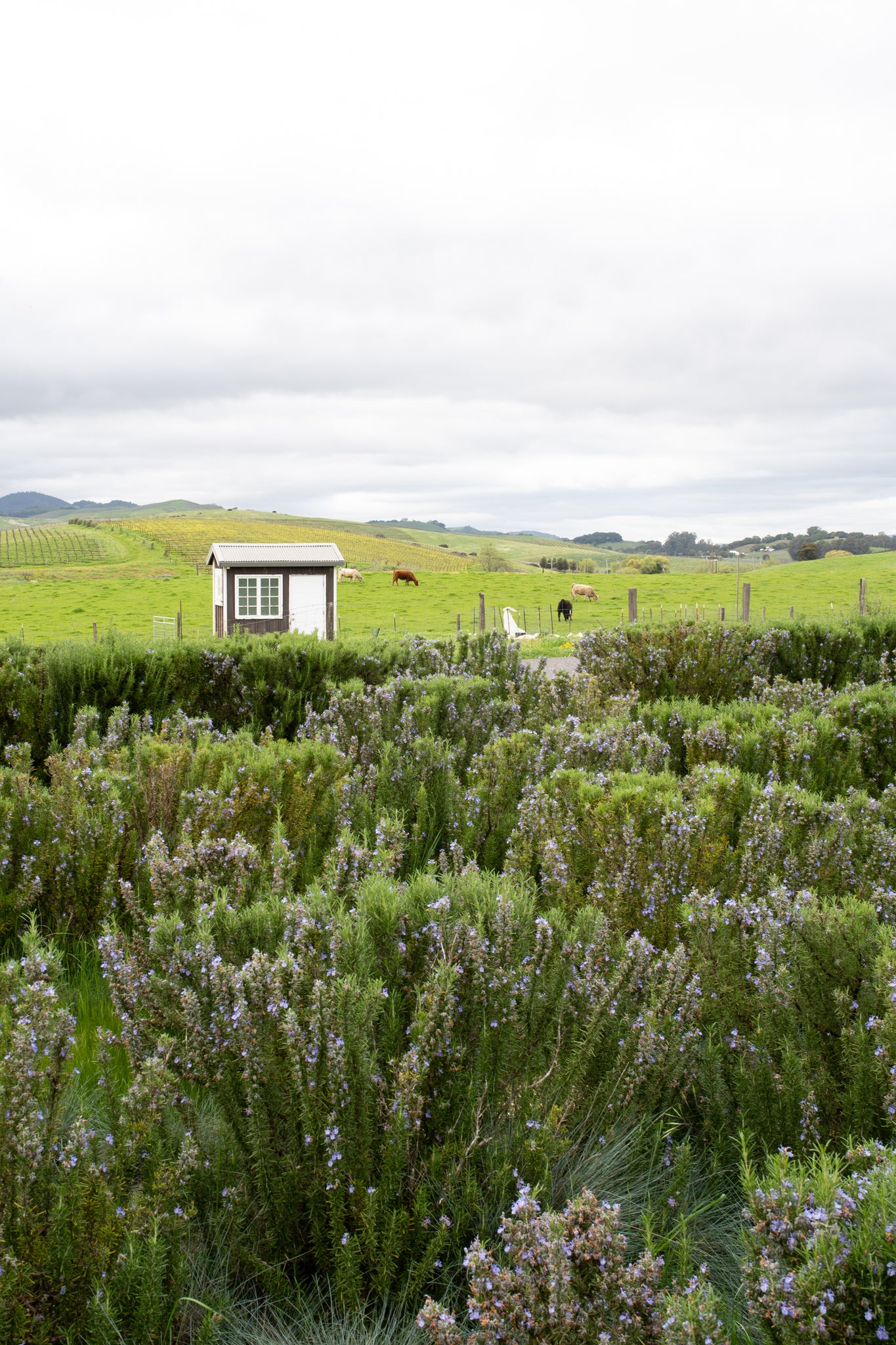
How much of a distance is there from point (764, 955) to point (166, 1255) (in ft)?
6.23

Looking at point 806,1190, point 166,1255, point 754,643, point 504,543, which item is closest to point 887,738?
point 754,643

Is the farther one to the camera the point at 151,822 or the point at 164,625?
the point at 164,625

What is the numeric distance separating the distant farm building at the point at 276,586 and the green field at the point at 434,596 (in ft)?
27.3

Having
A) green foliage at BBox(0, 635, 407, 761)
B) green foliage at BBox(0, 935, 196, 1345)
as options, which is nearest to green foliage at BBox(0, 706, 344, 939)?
green foliage at BBox(0, 935, 196, 1345)

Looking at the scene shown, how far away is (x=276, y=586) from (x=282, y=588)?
18 centimetres

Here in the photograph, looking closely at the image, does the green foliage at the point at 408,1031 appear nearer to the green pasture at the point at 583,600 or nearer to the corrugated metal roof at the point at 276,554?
the corrugated metal roof at the point at 276,554

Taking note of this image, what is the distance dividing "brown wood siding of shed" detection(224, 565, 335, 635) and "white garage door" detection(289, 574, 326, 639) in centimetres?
10

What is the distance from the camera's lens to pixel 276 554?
78.4 feet

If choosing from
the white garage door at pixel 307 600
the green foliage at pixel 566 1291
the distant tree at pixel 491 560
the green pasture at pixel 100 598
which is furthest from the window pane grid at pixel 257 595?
the distant tree at pixel 491 560

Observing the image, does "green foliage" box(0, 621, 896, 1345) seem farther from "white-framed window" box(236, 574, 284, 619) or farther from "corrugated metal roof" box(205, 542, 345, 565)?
"white-framed window" box(236, 574, 284, 619)

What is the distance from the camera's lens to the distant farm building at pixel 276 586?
934 inches

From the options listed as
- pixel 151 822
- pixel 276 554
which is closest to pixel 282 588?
pixel 276 554

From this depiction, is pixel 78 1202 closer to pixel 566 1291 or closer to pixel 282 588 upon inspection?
pixel 566 1291

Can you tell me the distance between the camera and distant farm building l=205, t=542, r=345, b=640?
2373 centimetres
